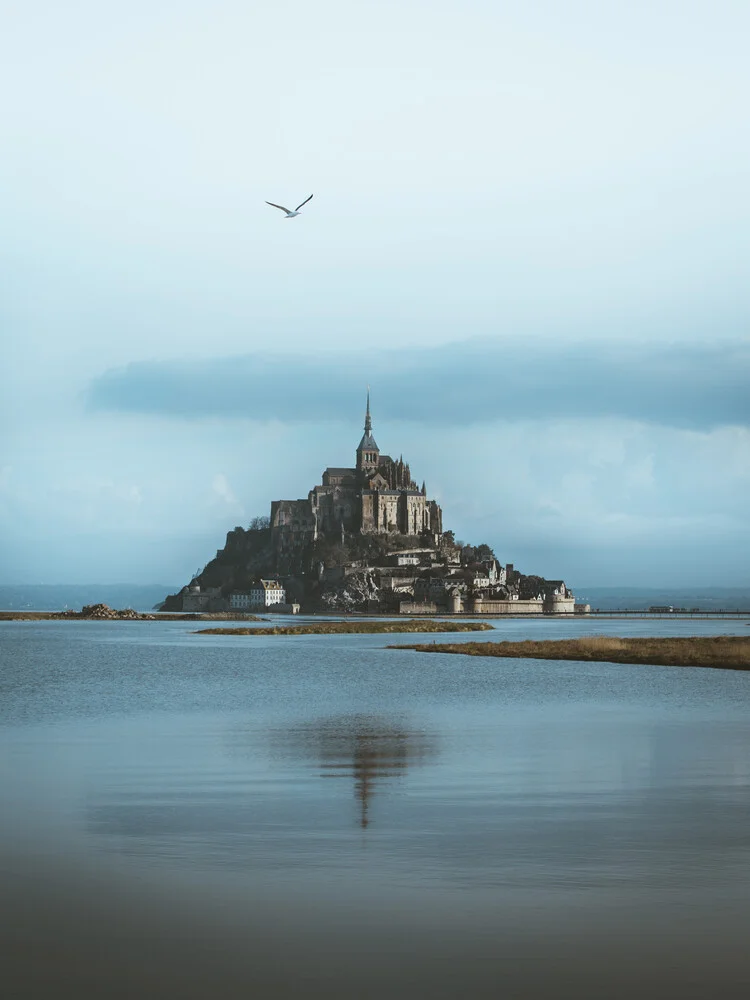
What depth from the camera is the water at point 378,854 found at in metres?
9.29

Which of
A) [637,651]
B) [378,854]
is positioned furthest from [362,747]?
[637,651]

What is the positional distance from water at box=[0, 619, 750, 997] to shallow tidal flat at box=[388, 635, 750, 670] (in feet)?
72.8

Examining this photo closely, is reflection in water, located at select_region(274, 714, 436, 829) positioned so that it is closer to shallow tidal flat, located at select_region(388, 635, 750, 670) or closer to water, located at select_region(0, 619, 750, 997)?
water, located at select_region(0, 619, 750, 997)

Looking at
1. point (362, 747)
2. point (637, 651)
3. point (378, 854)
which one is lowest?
point (378, 854)

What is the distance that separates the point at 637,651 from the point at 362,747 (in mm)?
37107

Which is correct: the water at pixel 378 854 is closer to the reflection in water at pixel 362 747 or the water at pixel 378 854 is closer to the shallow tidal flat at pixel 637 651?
the reflection in water at pixel 362 747

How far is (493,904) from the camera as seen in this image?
36.4 feet

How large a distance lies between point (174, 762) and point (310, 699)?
16.0m

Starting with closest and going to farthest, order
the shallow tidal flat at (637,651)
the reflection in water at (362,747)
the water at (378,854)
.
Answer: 1. the water at (378,854)
2. the reflection in water at (362,747)
3. the shallow tidal flat at (637,651)

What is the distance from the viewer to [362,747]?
23766 mm

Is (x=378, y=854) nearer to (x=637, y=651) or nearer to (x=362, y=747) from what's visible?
(x=362, y=747)

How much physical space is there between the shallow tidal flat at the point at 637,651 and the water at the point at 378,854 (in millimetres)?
22201

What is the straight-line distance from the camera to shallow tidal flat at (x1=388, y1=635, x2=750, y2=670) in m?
52.2

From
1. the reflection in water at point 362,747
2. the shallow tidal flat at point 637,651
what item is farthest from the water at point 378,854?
the shallow tidal flat at point 637,651
